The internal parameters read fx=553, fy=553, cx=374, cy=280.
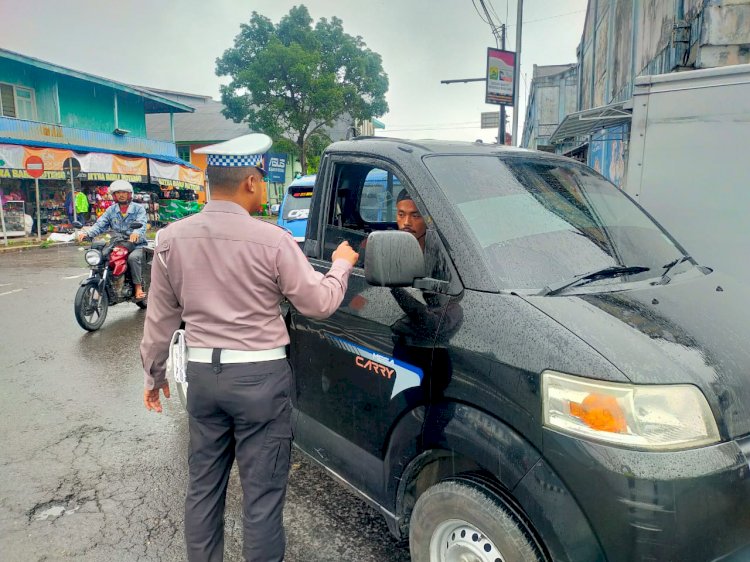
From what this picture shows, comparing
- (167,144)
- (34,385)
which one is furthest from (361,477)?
(167,144)

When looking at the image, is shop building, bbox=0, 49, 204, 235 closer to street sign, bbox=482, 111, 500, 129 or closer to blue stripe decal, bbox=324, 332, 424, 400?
street sign, bbox=482, 111, 500, 129

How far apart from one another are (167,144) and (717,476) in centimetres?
3065

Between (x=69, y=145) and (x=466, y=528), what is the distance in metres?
25.8

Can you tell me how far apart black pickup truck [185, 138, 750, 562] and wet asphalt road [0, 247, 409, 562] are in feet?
1.51

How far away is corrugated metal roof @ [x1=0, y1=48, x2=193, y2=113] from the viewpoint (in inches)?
856

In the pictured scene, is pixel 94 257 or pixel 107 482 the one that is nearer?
pixel 107 482

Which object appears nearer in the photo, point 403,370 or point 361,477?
point 403,370

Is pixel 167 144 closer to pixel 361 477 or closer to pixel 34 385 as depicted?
pixel 34 385

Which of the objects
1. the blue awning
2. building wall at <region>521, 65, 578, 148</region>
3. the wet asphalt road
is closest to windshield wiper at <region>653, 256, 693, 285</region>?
the wet asphalt road

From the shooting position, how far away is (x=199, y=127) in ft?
141

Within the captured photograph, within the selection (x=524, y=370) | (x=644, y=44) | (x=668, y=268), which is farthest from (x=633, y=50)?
(x=524, y=370)

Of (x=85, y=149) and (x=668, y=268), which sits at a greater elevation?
(x=85, y=149)

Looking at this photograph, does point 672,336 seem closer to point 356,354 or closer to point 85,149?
point 356,354

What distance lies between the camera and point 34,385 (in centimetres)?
535
